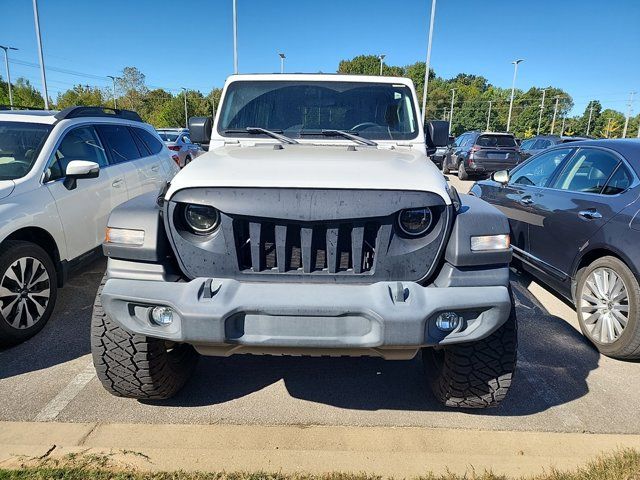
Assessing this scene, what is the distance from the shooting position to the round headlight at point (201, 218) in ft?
7.79

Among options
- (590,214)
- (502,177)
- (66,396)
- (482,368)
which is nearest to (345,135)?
(482,368)

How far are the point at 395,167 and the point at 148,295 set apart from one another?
1535 mm

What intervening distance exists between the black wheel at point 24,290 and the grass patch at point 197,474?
155 cm

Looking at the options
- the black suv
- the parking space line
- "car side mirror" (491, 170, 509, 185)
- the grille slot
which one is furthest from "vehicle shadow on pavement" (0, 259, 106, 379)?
the black suv

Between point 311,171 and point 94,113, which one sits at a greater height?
point 94,113

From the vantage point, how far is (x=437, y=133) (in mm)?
3787

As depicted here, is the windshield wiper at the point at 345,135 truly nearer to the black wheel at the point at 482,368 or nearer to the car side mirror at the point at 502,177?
the black wheel at the point at 482,368

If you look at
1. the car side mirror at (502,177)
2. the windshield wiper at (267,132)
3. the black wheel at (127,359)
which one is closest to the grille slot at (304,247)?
the black wheel at (127,359)

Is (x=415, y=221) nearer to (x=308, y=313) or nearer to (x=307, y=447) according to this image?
(x=308, y=313)

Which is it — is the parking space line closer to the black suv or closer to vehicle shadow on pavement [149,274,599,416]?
vehicle shadow on pavement [149,274,599,416]

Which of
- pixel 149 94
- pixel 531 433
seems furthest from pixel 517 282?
pixel 149 94

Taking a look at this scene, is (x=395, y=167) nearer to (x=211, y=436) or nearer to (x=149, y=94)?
(x=211, y=436)

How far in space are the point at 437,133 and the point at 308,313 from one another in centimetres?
233

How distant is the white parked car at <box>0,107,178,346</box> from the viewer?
140 inches
